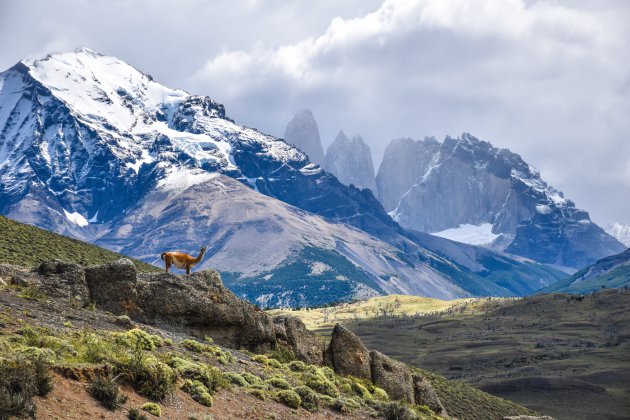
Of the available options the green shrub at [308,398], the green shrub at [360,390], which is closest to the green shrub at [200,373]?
the green shrub at [308,398]

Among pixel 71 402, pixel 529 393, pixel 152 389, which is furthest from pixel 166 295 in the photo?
pixel 529 393

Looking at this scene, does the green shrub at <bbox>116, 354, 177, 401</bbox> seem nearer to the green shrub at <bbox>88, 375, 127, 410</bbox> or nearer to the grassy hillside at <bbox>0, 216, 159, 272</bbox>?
the green shrub at <bbox>88, 375, 127, 410</bbox>

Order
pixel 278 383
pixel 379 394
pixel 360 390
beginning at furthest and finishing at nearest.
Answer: pixel 379 394, pixel 360 390, pixel 278 383

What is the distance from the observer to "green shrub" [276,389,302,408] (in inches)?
1310

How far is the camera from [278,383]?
120 feet

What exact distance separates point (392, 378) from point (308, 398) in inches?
727

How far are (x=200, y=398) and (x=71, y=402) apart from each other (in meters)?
6.67

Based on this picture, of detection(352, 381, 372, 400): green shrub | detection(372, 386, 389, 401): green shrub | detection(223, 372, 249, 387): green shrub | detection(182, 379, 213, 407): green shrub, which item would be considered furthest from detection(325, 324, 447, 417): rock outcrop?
detection(182, 379, 213, 407): green shrub

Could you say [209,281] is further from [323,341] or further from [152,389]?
[152,389]

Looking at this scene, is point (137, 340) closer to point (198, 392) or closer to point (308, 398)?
Answer: point (198, 392)

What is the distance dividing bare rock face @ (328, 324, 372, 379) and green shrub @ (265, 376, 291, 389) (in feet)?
48.2

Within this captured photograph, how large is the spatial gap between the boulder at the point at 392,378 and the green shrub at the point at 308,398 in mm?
16550

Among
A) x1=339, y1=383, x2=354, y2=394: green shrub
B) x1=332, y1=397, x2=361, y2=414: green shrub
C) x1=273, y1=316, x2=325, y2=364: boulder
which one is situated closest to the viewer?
x1=332, y1=397, x2=361, y2=414: green shrub

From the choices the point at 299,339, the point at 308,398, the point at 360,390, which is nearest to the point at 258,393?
the point at 308,398
